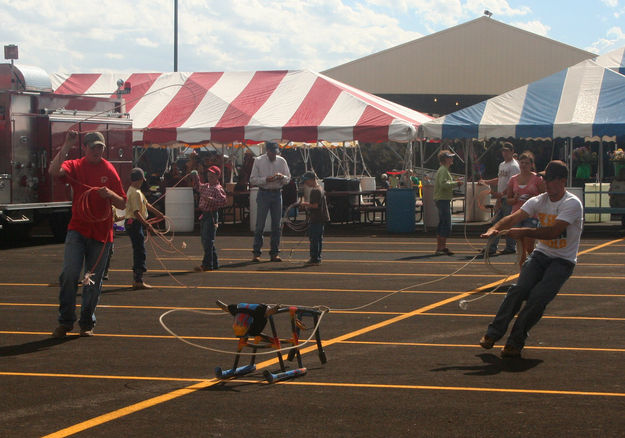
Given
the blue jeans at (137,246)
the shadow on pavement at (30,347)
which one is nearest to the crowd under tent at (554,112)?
the blue jeans at (137,246)

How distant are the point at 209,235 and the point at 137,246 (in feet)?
5.96

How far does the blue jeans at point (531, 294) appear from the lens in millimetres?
8086

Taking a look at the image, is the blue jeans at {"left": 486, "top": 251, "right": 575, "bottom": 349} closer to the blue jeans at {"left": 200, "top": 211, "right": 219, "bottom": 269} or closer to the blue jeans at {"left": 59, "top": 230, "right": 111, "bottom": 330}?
the blue jeans at {"left": 59, "top": 230, "right": 111, "bottom": 330}

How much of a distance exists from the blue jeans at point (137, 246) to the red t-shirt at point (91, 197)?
3291 mm

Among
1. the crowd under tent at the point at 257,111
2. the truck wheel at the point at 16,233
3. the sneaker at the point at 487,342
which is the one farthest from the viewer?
the crowd under tent at the point at 257,111

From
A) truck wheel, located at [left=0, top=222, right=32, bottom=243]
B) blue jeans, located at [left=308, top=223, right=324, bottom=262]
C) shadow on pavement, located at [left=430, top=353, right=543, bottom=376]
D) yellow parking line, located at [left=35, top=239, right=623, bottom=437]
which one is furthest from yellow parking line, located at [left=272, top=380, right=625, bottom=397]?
truck wheel, located at [left=0, top=222, right=32, bottom=243]

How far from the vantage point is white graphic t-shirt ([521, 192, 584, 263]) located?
26.6 ft

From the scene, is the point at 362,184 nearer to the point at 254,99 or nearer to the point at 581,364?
the point at 254,99

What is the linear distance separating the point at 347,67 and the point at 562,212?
35.4 meters

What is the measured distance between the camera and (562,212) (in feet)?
26.6

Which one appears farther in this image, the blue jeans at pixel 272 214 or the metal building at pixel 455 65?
the metal building at pixel 455 65

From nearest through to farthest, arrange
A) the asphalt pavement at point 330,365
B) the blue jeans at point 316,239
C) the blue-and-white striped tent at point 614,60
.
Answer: the asphalt pavement at point 330,365
the blue jeans at point 316,239
the blue-and-white striped tent at point 614,60

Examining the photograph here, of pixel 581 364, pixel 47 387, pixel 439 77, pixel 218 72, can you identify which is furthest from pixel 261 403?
pixel 439 77

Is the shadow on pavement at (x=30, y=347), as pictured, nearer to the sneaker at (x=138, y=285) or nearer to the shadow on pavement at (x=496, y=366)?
the shadow on pavement at (x=496, y=366)
